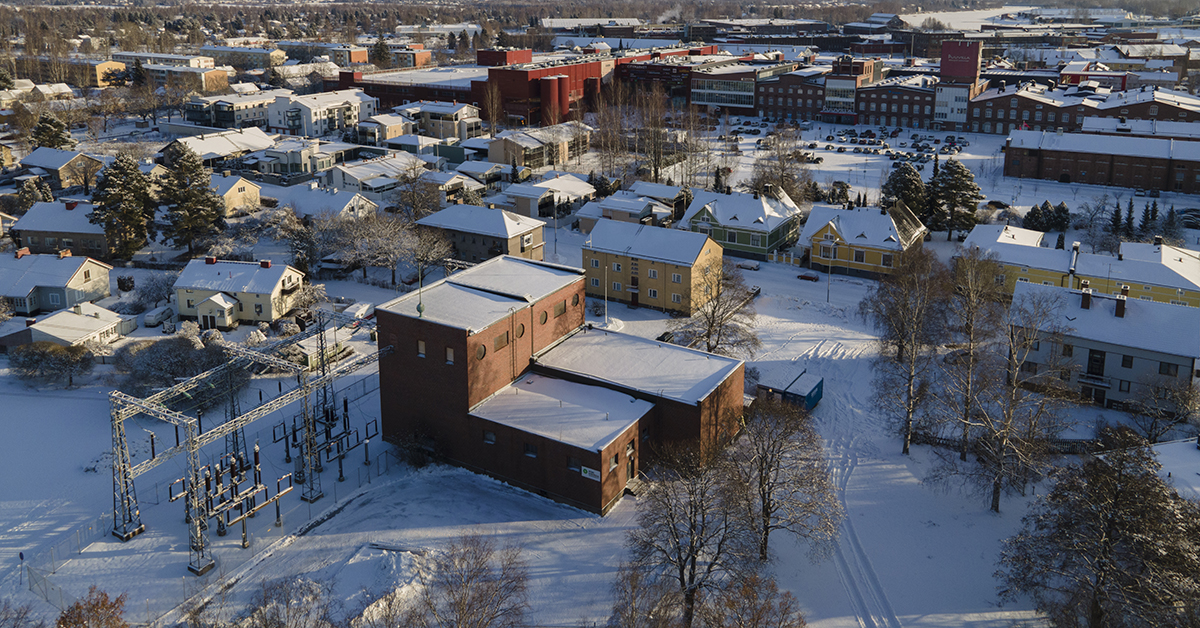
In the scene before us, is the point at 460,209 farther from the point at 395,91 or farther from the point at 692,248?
the point at 395,91

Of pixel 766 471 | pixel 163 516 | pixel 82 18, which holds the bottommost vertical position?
pixel 163 516

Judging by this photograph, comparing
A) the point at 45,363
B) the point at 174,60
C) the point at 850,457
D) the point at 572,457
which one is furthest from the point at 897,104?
the point at 174,60

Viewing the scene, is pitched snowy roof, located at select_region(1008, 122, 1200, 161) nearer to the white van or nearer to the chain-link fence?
the chain-link fence

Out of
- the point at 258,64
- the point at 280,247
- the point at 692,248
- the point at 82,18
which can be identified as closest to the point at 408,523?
the point at 692,248

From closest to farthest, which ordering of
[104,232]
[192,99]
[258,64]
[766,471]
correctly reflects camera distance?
[766,471]
[104,232]
[192,99]
[258,64]

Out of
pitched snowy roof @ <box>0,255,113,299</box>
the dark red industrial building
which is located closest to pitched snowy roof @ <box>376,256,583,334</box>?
pitched snowy roof @ <box>0,255,113,299</box>

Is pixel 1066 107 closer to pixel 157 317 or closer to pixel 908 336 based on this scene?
pixel 908 336
